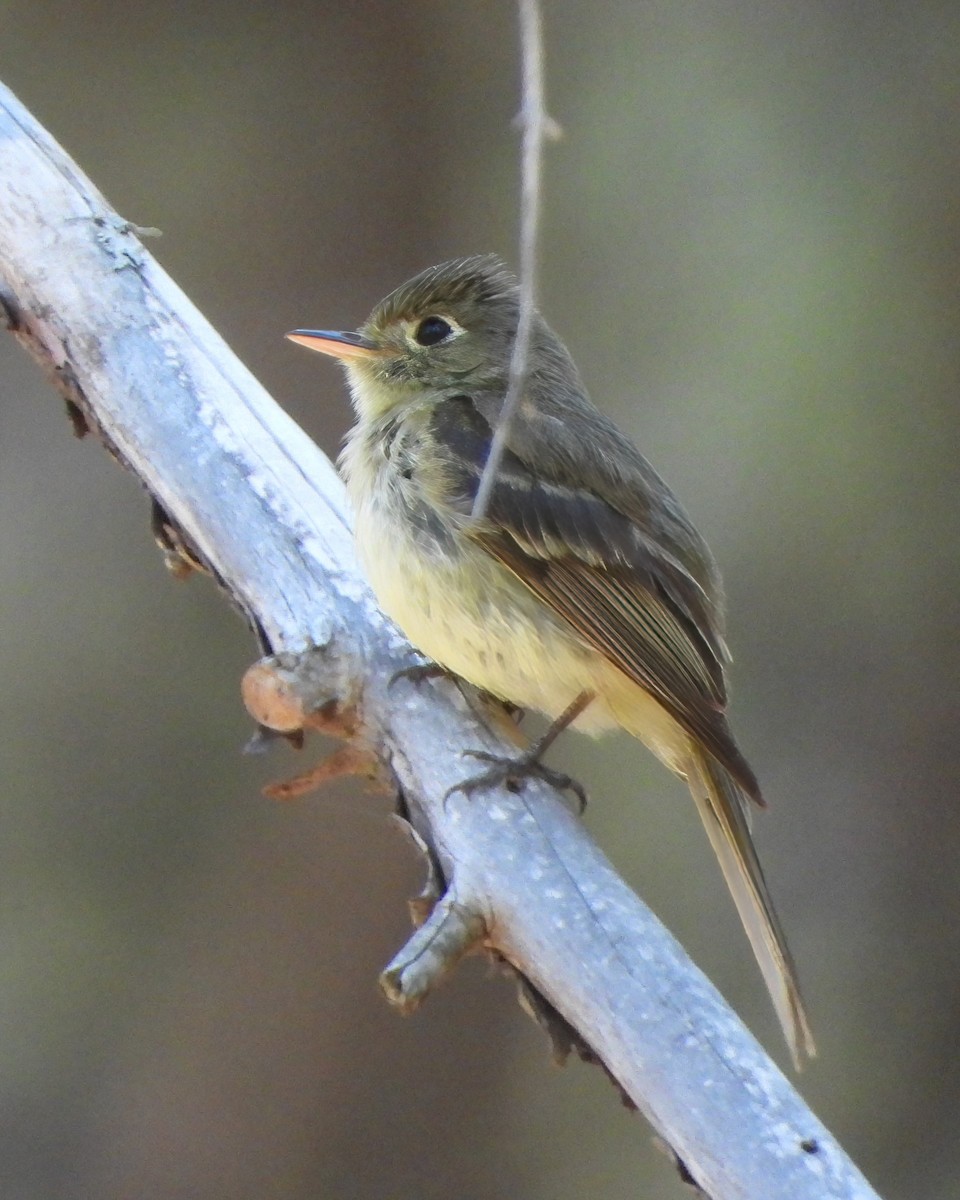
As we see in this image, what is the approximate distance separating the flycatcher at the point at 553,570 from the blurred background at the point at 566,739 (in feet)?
4.02

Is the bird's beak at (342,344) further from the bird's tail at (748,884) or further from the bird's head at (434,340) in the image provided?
the bird's tail at (748,884)

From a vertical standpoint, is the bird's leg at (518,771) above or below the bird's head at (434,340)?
below

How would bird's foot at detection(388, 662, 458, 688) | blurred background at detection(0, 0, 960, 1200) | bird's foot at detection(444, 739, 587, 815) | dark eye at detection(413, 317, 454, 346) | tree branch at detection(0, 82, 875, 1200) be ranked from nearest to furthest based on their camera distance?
tree branch at detection(0, 82, 875, 1200)
bird's foot at detection(444, 739, 587, 815)
bird's foot at detection(388, 662, 458, 688)
dark eye at detection(413, 317, 454, 346)
blurred background at detection(0, 0, 960, 1200)

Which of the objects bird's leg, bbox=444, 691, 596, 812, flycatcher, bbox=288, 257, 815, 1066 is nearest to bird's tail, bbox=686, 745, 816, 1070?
flycatcher, bbox=288, 257, 815, 1066

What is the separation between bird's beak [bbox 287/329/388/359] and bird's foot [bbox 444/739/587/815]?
1.09 meters

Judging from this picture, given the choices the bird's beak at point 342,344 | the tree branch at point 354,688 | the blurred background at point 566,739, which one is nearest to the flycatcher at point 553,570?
the bird's beak at point 342,344

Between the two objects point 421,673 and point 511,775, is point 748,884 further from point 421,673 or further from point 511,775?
point 421,673

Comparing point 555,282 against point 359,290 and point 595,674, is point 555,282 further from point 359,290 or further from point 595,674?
Result: point 595,674

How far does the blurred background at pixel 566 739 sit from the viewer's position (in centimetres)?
468

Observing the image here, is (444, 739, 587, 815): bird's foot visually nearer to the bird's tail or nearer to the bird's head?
the bird's tail

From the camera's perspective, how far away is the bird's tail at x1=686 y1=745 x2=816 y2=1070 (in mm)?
2926

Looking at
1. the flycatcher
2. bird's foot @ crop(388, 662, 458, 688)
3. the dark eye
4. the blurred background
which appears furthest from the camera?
the blurred background

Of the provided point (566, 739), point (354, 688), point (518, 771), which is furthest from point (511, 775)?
point (566, 739)

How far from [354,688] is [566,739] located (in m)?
1.99
